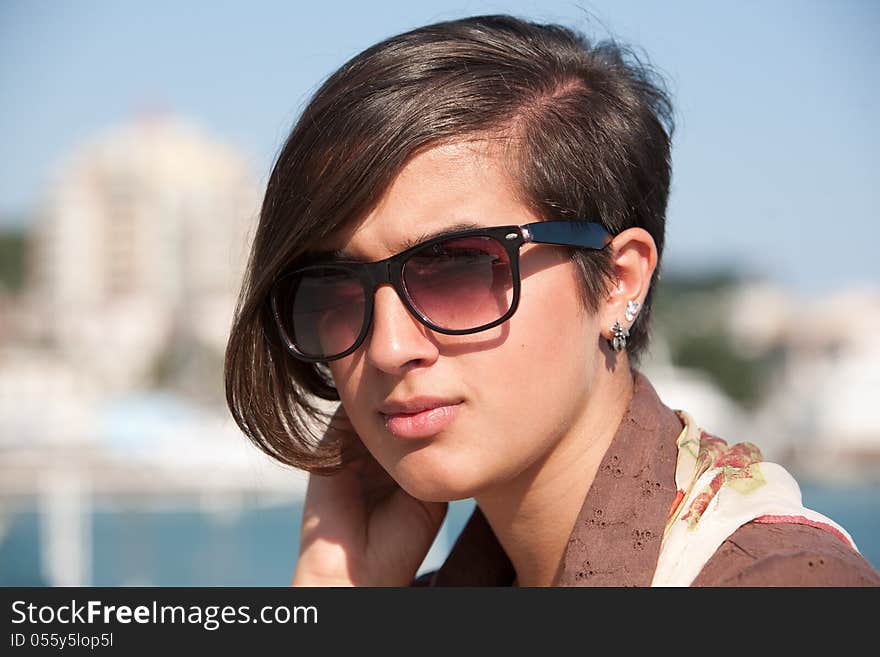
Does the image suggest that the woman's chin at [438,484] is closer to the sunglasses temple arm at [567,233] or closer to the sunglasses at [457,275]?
the sunglasses at [457,275]

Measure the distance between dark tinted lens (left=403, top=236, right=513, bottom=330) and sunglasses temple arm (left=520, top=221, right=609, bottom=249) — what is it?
0.22 feet

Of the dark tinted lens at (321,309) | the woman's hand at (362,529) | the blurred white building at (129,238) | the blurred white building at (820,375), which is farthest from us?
the blurred white building at (129,238)

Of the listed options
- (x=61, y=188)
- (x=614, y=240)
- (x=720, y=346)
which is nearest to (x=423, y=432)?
(x=614, y=240)

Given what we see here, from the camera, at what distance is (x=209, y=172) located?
333 feet

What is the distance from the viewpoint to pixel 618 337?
2.05m

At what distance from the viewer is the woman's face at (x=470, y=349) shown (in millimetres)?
1861

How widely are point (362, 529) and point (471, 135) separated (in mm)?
1127

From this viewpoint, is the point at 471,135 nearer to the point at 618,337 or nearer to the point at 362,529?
the point at 618,337

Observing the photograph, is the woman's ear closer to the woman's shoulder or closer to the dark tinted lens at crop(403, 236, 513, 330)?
the dark tinted lens at crop(403, 236, 513, 330)

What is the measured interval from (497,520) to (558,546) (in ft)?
0.49

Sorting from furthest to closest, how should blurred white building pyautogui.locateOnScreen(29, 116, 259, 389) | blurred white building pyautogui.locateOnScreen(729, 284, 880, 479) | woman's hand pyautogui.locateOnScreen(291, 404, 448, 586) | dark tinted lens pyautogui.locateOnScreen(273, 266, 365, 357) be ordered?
1. blurred white building pyautogui.locateOnScreen(29, 116, 259, 389)
2. blurred white building pyautogui.locateOnScreen(729, 284, 880, 479)
3. woman's hand pyautogui.locateOnScreen(291, 404, 448, 586)
4. dark tinted lens pyautogui.locateOnScreen(273, 266, 365, 357)

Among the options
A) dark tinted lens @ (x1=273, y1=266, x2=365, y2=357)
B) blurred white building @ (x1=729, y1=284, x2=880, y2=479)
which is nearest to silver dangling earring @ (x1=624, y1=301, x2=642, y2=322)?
dark tinted lens @ (x1=273, y1=266, x2=365, y2=357)

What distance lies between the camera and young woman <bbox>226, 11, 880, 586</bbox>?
1.85 m

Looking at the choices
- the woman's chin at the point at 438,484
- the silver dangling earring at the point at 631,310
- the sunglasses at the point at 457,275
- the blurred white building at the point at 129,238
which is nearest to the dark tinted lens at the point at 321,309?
the sunglasses at the point at 457,275
